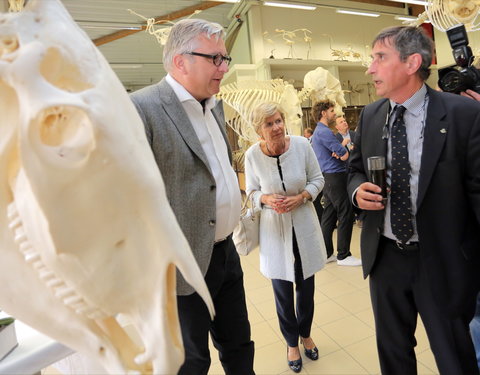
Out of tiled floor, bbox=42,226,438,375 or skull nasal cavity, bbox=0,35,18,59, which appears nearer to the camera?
skull nasal cavity, bbox=0,35,18,59

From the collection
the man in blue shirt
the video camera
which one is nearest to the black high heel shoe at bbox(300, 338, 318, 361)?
the man in blue shirt

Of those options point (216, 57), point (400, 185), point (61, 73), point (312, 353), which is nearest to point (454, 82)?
point (400, 185)

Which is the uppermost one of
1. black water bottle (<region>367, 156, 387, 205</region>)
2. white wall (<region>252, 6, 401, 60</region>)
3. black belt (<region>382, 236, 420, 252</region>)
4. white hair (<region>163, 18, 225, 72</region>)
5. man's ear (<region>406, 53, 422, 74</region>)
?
white wall (<region>252, 6, 401, 60</region>)

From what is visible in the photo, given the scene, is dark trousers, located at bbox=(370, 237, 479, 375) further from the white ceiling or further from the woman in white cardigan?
the white ceiling

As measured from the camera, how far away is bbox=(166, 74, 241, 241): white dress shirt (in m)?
1.44

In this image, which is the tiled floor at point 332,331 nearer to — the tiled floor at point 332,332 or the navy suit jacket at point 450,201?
the tiled floor at point 332,332

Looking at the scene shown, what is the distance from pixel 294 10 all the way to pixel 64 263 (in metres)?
10.3

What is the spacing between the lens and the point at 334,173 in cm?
392

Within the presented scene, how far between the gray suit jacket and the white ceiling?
6.40 meters

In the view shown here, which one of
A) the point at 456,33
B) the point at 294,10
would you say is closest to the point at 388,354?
the point at 456,33

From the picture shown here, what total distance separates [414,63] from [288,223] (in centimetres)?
115

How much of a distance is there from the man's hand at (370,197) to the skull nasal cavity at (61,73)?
4.26 ft

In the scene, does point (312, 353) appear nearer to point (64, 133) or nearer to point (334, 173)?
point (334, 173)

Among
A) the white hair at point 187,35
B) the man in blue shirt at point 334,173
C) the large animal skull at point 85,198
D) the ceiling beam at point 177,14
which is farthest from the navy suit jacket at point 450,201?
the ceiling beam at point 177,14
